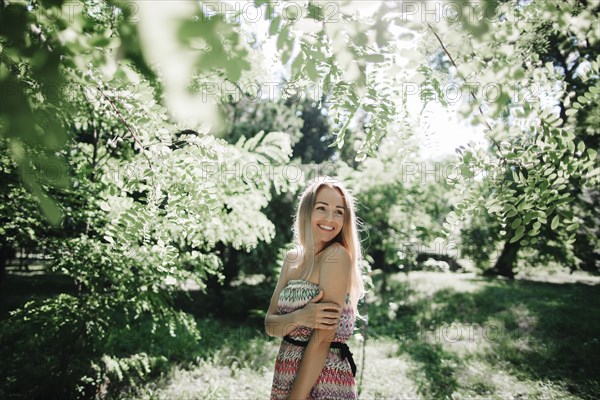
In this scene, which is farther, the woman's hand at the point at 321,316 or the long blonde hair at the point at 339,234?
the long blonde hair at the point at 339,234

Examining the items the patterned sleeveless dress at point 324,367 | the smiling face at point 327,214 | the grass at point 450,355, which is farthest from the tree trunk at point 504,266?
the patterned sleeveless dress at point 324,367

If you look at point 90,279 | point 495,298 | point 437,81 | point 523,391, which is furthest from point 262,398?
point 495,298

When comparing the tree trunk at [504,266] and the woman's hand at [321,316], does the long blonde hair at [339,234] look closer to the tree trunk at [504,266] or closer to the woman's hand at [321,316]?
the woman's hand at [321,316]

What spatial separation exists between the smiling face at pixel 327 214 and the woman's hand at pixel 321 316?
0.50 m

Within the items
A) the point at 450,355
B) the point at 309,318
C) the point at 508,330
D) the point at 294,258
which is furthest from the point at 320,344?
the point at 508,330

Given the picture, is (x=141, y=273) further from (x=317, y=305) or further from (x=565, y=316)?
(x=565, y=316)

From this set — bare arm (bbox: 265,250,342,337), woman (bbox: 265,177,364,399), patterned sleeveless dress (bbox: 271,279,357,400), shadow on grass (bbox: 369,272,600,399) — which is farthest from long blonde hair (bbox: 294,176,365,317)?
shadow on grass (bbox: 369,272,600,399)

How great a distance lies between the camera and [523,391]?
5.94m

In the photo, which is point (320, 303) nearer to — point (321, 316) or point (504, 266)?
point (321, 316)

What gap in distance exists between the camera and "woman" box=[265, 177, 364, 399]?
6.50 ft

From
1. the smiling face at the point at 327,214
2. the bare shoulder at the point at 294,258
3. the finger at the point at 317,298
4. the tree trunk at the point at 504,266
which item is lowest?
the tree trunk at the point at 504,266

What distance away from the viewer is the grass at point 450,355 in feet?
19.9

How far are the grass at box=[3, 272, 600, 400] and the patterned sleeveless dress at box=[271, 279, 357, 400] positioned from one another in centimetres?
203

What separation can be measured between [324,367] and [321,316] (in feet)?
1.30
